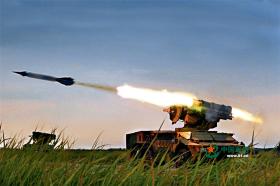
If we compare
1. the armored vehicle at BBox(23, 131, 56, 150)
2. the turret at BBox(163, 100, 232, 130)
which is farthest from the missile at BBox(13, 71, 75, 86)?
the armored vehicle at BBox(23, 131, 56, 150)

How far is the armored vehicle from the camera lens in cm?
1140

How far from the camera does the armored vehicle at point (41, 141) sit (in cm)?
1140

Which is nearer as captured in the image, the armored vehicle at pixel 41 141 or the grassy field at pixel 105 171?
the grassy field at pixel 105 171

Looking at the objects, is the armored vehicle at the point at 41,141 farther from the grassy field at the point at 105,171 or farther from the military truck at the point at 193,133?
the military truck at the point at 193,133

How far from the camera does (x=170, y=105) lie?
29141 millimetres

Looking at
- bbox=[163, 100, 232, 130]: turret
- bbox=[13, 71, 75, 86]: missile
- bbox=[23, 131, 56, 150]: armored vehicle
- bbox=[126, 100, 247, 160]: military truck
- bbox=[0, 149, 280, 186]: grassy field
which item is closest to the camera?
bbox=[0, 149, 280, 186]: grassy field

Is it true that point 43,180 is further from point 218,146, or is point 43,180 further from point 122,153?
point 218,146

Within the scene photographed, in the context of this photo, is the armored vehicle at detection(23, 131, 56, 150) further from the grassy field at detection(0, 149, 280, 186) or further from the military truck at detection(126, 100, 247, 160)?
the military truck at detection(126, 100, 247, 160)

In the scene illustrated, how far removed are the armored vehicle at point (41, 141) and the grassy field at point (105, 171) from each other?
13.1 inches

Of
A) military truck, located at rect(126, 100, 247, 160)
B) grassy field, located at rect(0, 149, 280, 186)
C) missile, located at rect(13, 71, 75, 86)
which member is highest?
missile, located at rect(13, 71, 75, 86)

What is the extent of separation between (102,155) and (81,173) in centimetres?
164

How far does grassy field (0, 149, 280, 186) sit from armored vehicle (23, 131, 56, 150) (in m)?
0.33

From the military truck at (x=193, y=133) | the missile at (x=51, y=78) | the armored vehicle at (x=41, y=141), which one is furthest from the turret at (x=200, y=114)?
the armored vehicle at (x=41, y=141)

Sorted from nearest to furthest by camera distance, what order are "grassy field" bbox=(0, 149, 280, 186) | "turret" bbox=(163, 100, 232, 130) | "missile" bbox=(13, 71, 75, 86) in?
"grassy field" bbox=(0, 149, 280, 186) → "missile" bbox=(13, 71, 75, 86) → "turret" bbox=(163, 100, 232, 130)
